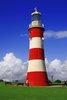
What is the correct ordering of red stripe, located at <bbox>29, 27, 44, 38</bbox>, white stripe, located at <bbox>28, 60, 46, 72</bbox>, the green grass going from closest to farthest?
the green grass → white stripe, located at <bbox>28, 60, 46, 72</bbox> → red stripe, located at <bbox>29, 27, 44, 38</bbox>

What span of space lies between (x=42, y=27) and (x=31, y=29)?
1.56 metres

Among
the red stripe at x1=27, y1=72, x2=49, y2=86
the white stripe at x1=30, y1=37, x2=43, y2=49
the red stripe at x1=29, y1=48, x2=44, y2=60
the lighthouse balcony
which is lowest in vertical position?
the red stripe at x1=27, y1=72, x2=49, y2=86

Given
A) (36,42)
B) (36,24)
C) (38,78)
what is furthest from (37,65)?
(36,24)

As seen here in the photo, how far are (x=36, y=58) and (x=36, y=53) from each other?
67cm

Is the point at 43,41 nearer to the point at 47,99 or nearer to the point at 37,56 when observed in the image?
the point at 37,56

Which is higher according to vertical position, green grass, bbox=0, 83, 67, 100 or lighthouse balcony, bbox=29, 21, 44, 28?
lighthouse balcony, bbox=29, 21, 44, 28

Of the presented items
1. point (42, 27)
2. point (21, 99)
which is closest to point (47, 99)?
point (21, 99)

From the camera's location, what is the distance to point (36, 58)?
38.9 m

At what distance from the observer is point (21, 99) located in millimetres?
15750

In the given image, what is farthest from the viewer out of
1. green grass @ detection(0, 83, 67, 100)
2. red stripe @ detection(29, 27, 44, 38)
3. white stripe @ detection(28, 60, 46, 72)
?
red stripe @ detection(29, 27, 44, 38)

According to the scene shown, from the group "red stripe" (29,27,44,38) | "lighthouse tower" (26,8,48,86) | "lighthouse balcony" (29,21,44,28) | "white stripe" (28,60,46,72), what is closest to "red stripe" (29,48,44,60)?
"lighthouse tower" (26,8,48,86)

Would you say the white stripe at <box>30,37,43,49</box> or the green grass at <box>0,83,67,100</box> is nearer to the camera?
the green grass at <box>0,83,67,100</box>

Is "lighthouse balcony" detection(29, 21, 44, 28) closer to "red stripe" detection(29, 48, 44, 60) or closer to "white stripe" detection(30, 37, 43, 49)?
"white stripe" detection(30, 37, 43, 49)

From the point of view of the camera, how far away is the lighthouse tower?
38.6 meters
